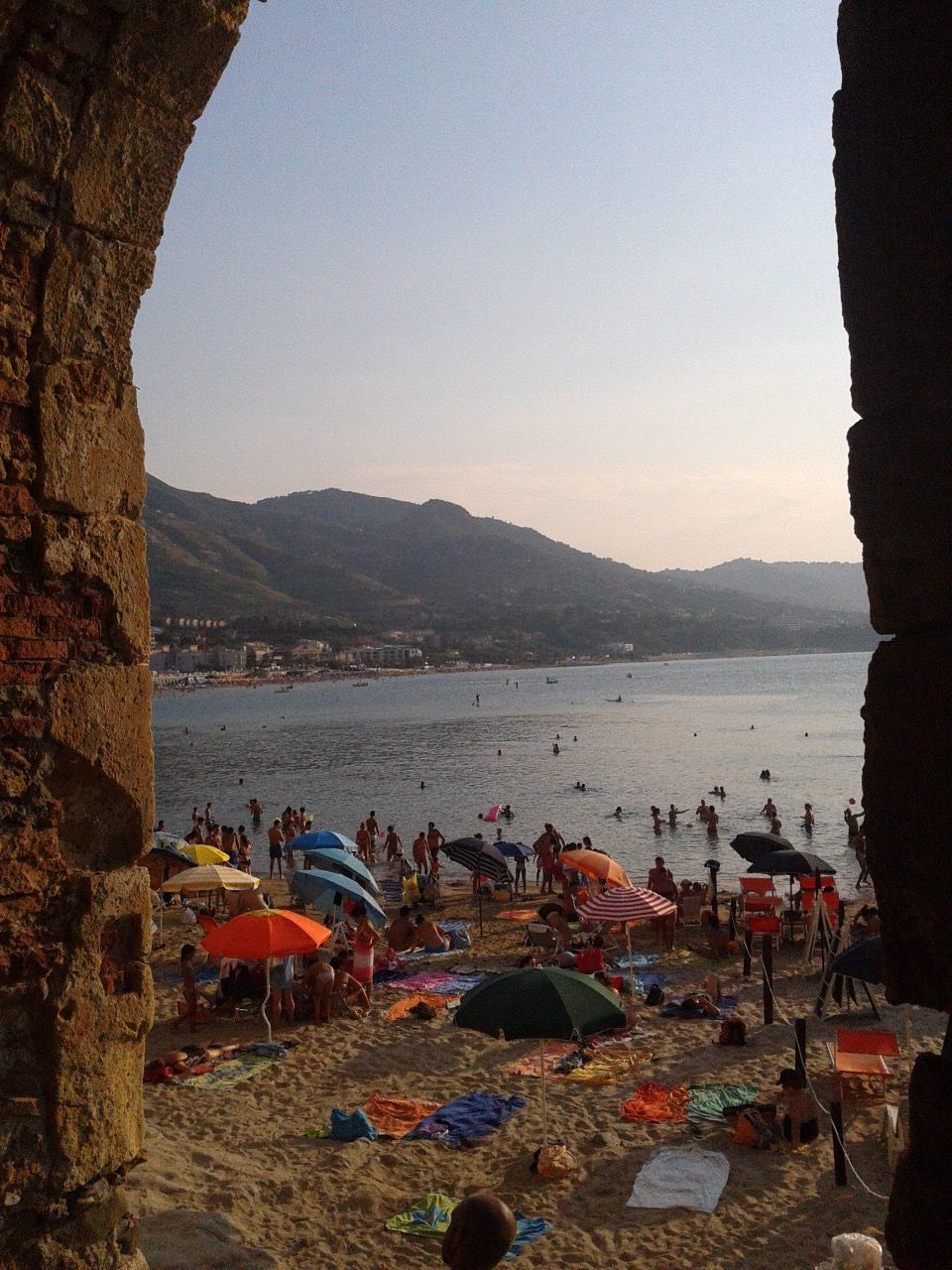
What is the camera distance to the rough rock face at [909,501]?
6.98 ft

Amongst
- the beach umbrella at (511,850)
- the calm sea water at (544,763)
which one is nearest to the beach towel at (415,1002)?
the beach umbrella at (511,850)

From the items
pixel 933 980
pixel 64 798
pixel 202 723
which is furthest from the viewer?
pixel 202 723

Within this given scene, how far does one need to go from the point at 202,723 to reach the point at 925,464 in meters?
101

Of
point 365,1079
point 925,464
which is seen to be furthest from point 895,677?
point 365,1079

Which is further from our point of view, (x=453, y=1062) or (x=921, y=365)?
(x=453, y=1062)

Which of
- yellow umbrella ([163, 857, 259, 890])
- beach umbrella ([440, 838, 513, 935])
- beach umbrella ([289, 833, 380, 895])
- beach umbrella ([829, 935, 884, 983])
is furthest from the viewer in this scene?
beach umbrella ([440, 838, 513, 935])

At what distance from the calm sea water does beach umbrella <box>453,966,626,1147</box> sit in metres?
18.4

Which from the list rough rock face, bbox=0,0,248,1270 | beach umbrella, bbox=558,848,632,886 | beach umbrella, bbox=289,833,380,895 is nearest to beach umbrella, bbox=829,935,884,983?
beach umbrella, bbox=558,848,632,886

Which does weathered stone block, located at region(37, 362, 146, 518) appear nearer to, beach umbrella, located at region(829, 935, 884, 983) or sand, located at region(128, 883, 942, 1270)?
sand, located at region(128, 883, 942, 1270)

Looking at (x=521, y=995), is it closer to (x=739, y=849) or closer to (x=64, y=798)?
(x=64, y=798)

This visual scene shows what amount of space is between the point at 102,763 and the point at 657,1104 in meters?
7.27

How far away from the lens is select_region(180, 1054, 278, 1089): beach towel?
386 inches

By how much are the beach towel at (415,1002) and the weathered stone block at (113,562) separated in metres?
9.02

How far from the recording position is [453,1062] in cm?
1057
